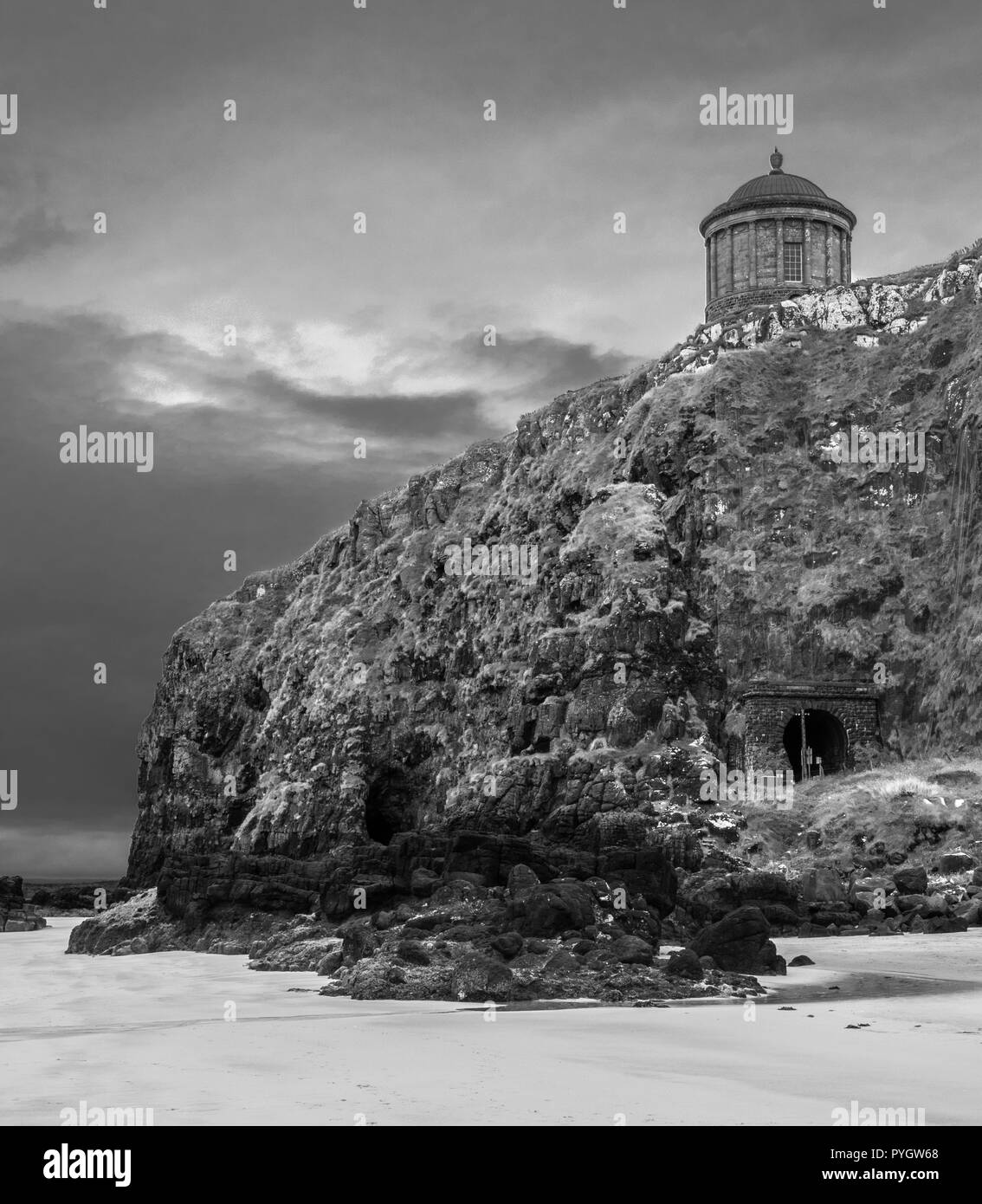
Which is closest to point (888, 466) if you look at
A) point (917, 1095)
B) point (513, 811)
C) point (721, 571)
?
point (721, 571)

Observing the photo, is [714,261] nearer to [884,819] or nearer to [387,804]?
[387,804]

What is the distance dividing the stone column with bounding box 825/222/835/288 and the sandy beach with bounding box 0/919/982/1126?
2860 inches

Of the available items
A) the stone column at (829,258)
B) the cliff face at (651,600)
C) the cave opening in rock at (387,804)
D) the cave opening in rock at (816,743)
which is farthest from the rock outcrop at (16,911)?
the stone column at (829,258)

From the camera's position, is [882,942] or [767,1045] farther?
[882,942]

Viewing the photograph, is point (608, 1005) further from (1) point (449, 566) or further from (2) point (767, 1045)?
(1) point (449, 566)

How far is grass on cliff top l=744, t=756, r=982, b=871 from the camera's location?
46.2 meters

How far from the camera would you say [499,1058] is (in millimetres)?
13688

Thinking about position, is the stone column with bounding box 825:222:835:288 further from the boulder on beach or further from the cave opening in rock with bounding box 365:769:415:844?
the boulder on beach

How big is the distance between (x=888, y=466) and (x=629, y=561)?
1422 centimetres

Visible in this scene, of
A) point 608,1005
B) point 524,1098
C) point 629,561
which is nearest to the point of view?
point 524,1098

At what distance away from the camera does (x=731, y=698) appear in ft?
204

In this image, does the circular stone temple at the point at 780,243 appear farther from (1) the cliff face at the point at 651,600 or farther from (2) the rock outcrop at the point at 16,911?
(2) the rock outcrop at the point at 16,911

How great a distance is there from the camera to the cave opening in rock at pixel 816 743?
61.2 m
